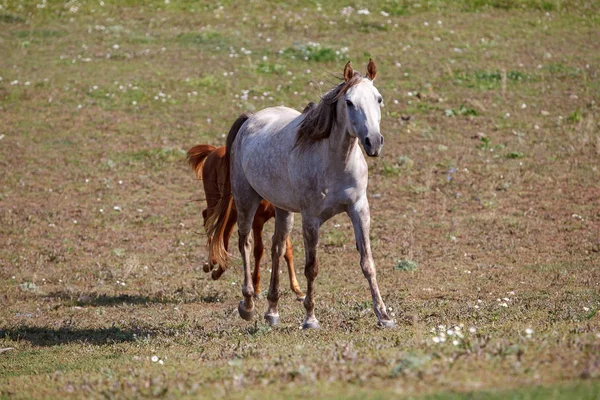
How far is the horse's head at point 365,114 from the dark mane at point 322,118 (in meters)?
0.09

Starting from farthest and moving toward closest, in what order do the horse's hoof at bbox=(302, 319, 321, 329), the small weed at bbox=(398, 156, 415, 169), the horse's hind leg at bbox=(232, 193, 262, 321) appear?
the small weed at bbox=(398, 156, 415, 169) → the horse's hind leg at bbox=(232, 193, 262, 321) → the horse's hoof at bbox=(302, 319, 321, 329)

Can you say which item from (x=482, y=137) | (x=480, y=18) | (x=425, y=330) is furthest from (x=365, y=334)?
(x=480, y=18)

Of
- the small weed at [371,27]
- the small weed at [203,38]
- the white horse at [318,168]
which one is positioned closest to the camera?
the white horse at [318,168]

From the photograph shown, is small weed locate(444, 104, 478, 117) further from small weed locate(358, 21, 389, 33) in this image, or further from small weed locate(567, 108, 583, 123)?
small weed locate(358, 21, 389, 33)

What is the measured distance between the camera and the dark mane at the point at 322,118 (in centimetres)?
979

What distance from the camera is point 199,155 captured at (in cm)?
1474

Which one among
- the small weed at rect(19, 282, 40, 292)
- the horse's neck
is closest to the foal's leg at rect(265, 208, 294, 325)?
the horse's neck

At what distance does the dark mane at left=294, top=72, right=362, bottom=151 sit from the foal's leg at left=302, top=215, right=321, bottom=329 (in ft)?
2.98

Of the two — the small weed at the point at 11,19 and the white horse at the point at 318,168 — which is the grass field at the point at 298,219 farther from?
the white horse at the point at 318,168

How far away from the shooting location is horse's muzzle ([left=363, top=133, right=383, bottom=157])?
9047mm

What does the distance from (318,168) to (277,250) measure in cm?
201

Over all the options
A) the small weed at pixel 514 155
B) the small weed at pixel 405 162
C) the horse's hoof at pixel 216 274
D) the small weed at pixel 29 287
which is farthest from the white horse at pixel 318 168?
the small weed at pixel 514 155

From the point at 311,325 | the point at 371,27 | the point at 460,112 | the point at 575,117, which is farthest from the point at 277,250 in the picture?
the point at 371,27

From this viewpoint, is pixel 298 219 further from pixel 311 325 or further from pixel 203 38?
pixel 203 38
